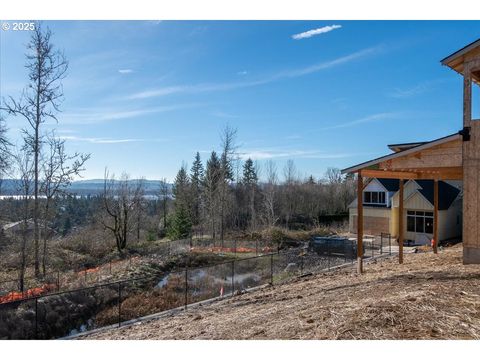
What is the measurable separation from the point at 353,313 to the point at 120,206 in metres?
27.9

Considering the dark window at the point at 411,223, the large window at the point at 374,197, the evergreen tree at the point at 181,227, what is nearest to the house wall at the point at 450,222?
the dark window at the point at 411,223

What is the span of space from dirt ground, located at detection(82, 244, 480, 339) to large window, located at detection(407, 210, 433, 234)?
1311 cm

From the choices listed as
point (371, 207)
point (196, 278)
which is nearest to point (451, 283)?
point (196, 278)

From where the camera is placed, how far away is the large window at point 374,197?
26125 mm

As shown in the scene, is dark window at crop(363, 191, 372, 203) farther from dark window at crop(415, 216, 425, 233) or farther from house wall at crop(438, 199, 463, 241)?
house wall at crop(438, 199, 463, 241)

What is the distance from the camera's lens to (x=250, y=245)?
993 inches

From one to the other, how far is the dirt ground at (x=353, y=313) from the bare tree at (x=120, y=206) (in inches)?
760

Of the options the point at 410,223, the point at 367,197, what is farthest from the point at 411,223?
the point at 367,197

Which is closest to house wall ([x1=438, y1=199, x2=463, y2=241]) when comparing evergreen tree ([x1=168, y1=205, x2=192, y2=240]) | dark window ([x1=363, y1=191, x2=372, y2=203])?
dark window ([x1=363, y1=191, x2=372, y2=203])

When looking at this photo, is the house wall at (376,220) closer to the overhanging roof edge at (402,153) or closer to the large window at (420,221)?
the large window at (420,221)

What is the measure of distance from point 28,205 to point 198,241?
11602 millimetres

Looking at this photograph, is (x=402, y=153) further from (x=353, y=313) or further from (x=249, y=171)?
(x=249, y=171)

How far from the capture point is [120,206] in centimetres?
3081

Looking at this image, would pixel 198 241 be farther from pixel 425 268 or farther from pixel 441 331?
pixel 441 331
